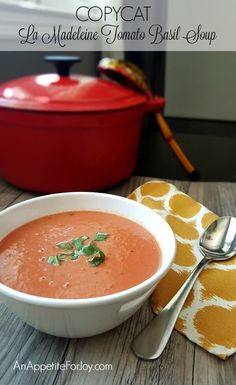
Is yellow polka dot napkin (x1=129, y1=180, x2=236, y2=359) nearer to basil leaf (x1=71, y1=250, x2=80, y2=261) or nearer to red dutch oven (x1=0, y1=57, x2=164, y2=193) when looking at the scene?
basil leaf (x1=71, y1=250, x2=80, y2=261)

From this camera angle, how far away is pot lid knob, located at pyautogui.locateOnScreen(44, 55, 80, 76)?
732mm

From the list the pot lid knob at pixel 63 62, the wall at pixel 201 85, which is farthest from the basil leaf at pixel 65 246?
the wall at pixel 201 85

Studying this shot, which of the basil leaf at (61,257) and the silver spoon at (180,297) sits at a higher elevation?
the basil leaf at (61,257)

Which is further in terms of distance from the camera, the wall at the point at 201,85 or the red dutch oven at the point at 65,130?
the wall at the point at 201,85

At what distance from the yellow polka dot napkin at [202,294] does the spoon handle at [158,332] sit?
0.08 ft

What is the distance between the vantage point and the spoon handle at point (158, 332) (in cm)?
38

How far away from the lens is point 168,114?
3.95 ft

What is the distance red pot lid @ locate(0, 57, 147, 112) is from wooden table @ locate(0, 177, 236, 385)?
382 mm

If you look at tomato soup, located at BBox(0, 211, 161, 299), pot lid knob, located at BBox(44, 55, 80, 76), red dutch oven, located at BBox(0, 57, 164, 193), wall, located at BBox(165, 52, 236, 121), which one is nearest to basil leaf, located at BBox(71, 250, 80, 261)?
tomato soup, located at BBox(0, 211, 161, 299)

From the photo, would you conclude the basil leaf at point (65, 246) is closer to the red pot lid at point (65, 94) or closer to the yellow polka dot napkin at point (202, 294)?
the yellow polka dot napkin at point (202, 294)

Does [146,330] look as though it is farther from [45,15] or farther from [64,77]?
[45,15]

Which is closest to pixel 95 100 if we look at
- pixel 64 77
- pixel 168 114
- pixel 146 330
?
pixel 64 77

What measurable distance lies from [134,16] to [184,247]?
66 centimetres

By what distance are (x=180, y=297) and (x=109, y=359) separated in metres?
0.10
